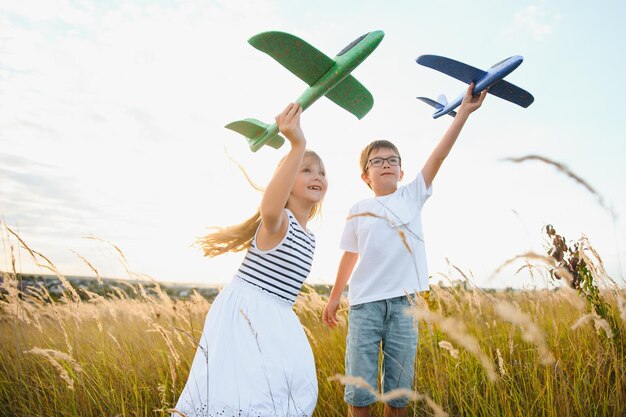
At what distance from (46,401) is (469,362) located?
320cm

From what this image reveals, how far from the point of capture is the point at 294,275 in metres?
2.35

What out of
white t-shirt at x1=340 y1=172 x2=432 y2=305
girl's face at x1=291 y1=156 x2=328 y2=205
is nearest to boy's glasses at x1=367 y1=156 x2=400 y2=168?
white t-shirt at x1=340 y1=172 x2=432 y2=305

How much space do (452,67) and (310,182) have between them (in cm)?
146

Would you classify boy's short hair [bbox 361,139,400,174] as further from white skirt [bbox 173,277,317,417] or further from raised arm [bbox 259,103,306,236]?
white skirt [bbox 173,277,317,417]

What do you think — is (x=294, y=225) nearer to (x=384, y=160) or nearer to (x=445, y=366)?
(x=384, y=160)

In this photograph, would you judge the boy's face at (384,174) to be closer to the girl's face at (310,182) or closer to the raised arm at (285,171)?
the girl's face at (310,182)

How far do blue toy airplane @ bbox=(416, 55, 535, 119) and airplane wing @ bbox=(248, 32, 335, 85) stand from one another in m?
1.07

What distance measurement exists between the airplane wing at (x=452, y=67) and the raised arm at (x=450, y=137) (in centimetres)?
10

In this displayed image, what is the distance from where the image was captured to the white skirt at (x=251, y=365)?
1.91m

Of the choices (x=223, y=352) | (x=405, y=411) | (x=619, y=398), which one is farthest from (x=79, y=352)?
(x=619, y=398)

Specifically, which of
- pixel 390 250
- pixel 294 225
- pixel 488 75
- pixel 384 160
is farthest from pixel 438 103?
pixel 294 225

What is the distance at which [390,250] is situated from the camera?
9.41 feet

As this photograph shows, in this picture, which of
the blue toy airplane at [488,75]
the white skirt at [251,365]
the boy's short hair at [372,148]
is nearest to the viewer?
the white skirt at [251,365]

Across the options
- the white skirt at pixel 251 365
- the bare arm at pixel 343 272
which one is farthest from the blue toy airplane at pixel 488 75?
the white skirt at pixel 251 365
